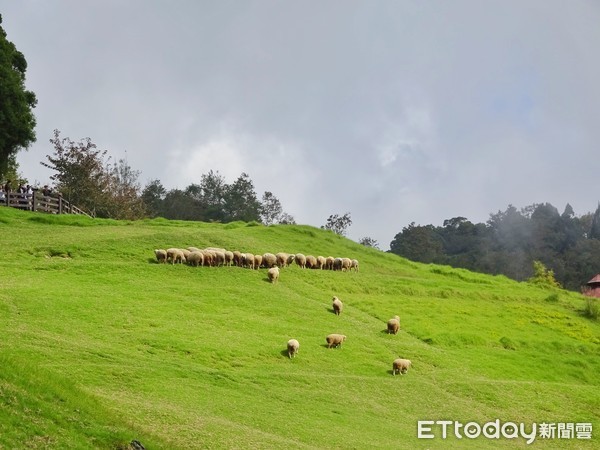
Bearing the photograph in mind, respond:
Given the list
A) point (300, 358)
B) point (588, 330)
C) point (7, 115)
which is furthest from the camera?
point (7, 115)

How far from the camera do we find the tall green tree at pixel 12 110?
205ft

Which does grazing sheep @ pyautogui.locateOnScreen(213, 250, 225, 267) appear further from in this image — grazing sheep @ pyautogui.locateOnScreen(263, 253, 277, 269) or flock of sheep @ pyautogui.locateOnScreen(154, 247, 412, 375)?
grazing sheep @ pyautogui.locateOnScreen(263, 253, 277, 269)

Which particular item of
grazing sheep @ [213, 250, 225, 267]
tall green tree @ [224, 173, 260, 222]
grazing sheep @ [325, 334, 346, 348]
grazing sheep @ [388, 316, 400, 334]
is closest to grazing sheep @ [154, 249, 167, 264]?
grazing sheep @ [213, 250, 225, 267]

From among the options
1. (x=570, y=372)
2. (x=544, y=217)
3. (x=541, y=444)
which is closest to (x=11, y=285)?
(x=541, y=444)

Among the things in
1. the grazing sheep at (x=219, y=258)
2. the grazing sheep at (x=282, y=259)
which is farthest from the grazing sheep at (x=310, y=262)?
the grazing sheep at (x=219, y=258)

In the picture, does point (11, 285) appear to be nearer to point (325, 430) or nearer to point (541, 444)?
point (325, 430)

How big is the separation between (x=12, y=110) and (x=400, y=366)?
43.7 meters

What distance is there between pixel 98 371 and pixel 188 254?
20707 mm

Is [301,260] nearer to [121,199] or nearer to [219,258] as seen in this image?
[219,258]

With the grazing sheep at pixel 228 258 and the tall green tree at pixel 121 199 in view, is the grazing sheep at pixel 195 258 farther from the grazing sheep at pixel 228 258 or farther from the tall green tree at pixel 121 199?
the tall green tree at pixel 121 199

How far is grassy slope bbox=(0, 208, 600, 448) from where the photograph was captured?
1931 centimetres

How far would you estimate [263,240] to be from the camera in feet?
189

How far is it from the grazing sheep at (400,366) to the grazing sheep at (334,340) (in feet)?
8.77

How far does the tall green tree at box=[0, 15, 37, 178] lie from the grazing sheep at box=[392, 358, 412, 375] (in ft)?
140
